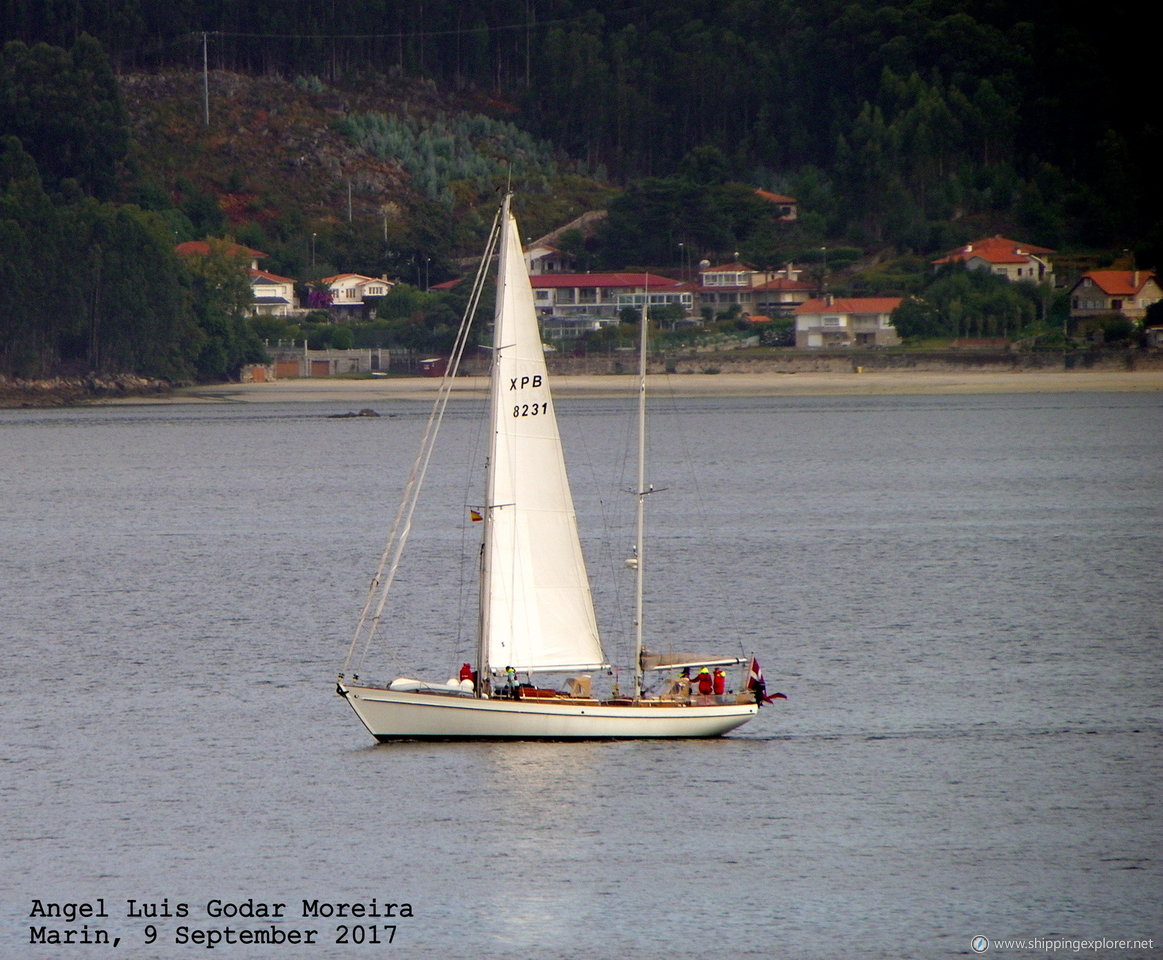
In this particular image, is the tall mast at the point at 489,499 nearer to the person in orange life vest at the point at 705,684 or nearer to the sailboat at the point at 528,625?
the sailboat at the point at 528,625

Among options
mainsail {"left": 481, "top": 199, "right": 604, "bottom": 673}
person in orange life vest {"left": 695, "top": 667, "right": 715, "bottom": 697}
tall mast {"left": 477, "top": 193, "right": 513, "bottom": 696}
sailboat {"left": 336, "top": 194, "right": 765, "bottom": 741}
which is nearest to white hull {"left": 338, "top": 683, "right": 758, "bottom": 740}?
sailboat {"left": 336, "top": 194, "right": 765, "bottom": 741}

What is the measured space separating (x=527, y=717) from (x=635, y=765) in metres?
2.49

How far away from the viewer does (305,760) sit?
41.8m

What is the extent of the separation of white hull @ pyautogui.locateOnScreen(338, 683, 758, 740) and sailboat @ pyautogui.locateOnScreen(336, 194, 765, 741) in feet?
0.10

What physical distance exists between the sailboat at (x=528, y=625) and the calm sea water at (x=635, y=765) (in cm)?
76

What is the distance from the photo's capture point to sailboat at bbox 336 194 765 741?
128 feet

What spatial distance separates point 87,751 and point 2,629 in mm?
21418

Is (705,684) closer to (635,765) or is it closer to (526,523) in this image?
(635,765)

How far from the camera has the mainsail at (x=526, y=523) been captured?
38438 millimetres

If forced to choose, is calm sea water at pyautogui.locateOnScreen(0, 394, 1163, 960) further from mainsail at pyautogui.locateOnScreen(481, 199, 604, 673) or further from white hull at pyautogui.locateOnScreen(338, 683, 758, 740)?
mainsail at pyautogui.locateOnScreen(481, 199, 604, 673)

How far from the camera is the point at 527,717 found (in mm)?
39688

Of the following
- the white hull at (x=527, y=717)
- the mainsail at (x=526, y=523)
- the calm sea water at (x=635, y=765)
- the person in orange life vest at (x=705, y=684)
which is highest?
the mainsail at (x=526, y=523)

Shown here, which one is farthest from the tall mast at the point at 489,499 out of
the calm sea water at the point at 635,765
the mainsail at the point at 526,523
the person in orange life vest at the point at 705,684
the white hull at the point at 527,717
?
the person in orange life vest at the point at 705,684

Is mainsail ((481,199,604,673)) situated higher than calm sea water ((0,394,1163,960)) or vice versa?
mainsail ((481,199,604,673))
